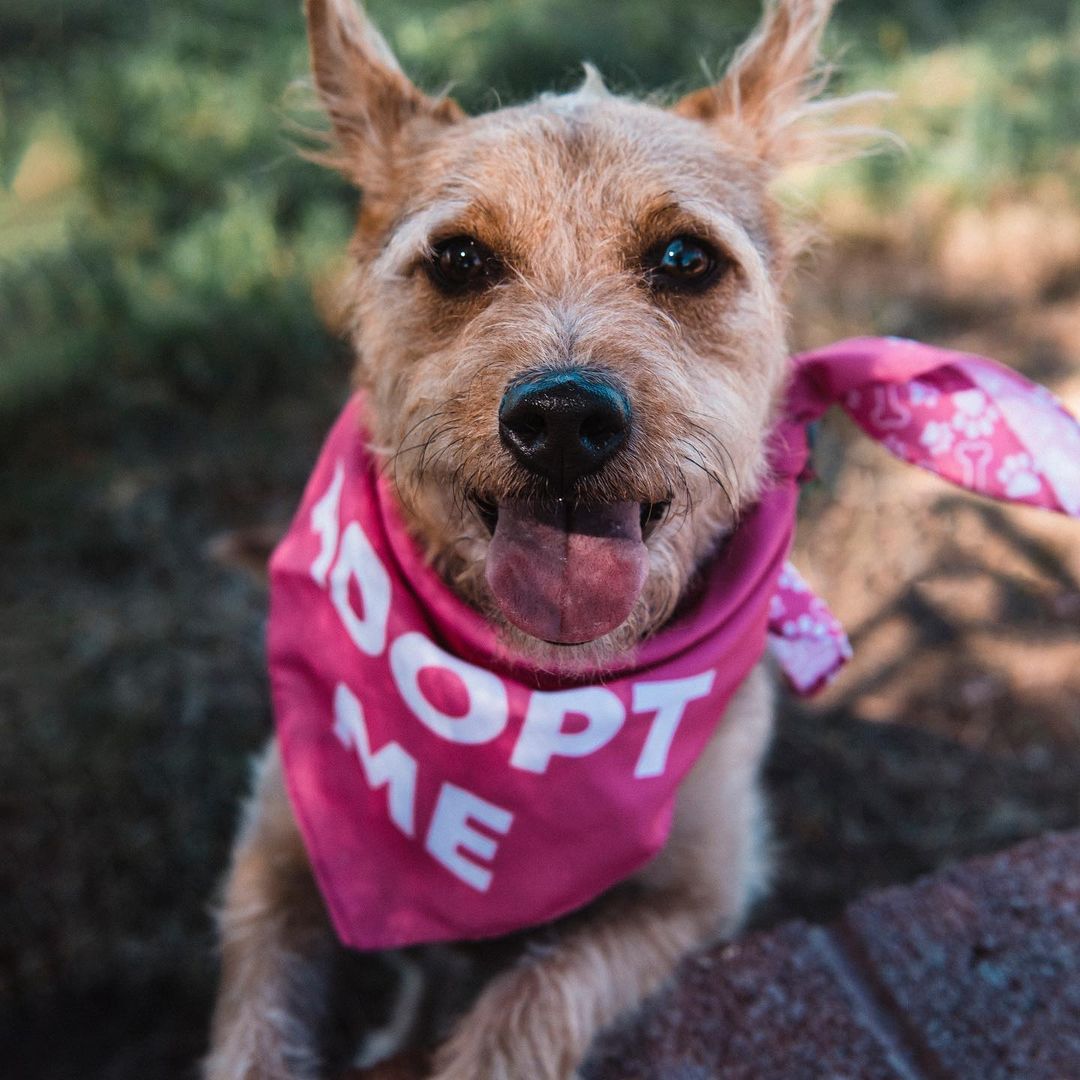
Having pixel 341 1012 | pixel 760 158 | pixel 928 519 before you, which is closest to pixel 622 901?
pixel 341 1012

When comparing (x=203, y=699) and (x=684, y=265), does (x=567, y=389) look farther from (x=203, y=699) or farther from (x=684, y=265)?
(x=203, y=699)

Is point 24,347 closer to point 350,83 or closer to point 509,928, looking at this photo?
point 350,83

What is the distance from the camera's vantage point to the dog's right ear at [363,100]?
2.73 metres

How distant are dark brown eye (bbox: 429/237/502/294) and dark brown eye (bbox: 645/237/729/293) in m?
0.37

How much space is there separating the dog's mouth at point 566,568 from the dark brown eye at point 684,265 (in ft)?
1.97

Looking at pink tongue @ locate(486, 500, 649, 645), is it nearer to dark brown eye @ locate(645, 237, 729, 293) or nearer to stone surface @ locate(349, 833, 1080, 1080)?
dark brown eye @ locate(645, 237, 729, 293)

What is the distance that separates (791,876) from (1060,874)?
47.9 inches

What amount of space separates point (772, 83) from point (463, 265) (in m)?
1.08

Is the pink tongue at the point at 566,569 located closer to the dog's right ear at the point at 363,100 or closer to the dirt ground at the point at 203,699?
the dog's right ear at the point at 363,100

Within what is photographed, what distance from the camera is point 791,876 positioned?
3520 millimetres

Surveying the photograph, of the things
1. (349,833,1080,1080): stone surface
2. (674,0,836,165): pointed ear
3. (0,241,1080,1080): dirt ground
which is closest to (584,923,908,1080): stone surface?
(349,833,1080,1080): stone surface

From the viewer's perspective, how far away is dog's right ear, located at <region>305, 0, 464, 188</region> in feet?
8.96

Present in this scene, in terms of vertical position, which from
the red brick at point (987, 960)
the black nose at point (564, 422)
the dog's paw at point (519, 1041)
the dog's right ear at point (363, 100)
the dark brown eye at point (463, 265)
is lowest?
the dog's paw at point (519, 1041)

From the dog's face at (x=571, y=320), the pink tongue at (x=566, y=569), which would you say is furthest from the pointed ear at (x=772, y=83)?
the pink tongue at (x=566, y=569)
